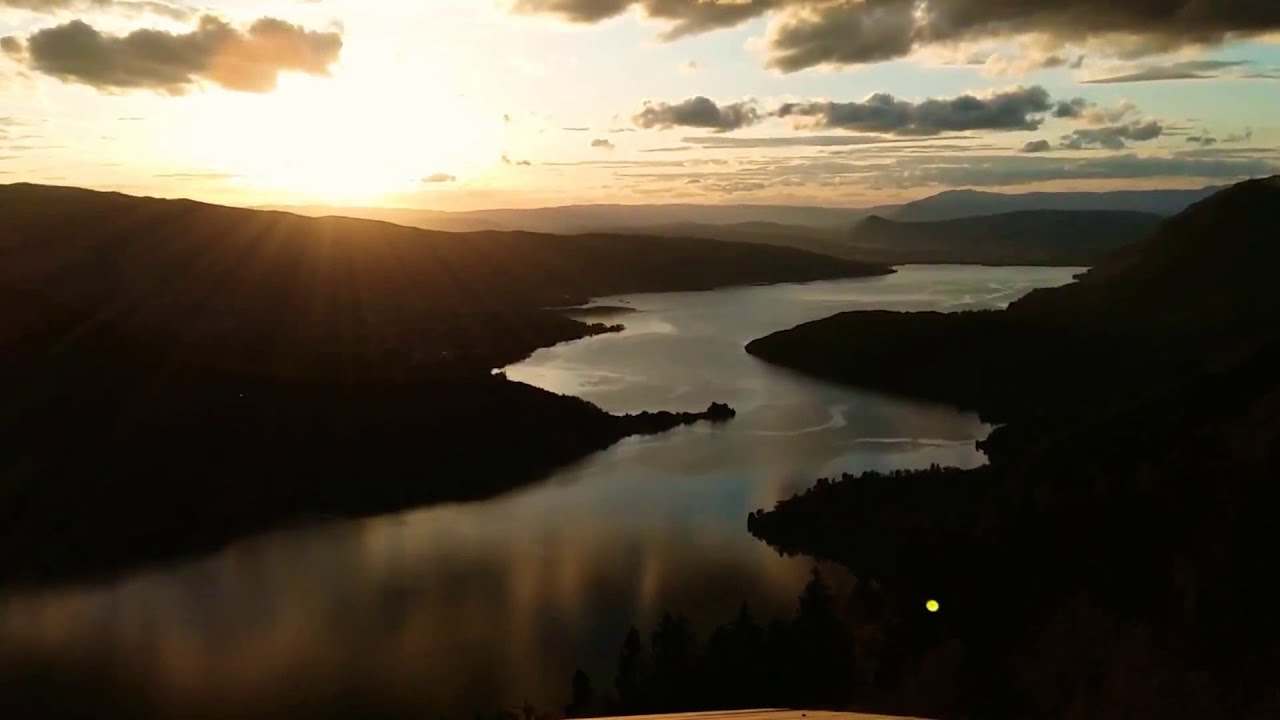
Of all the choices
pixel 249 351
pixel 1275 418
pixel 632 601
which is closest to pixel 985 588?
pixel 1275 418

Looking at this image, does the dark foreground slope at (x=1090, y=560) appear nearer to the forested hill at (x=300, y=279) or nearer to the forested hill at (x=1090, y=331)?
the forested hill at (x=1090, y=331)

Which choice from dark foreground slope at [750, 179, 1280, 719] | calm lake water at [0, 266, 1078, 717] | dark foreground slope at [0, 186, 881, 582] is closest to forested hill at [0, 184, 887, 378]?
dark foreground slope at [0, 186, 881, 582]

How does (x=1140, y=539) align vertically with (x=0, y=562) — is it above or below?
above

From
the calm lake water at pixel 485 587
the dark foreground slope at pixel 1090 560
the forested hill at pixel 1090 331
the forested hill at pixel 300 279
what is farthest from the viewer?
the forested hill at pixel 300 279

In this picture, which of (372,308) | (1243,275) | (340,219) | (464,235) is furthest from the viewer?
(464,235)

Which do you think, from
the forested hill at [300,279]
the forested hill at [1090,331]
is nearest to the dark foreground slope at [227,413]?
the forested hill at [300,279]

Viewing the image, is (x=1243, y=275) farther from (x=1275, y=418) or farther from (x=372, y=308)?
(x=372, y=308)

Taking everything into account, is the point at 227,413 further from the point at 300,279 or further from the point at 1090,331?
the point at 1090,331
